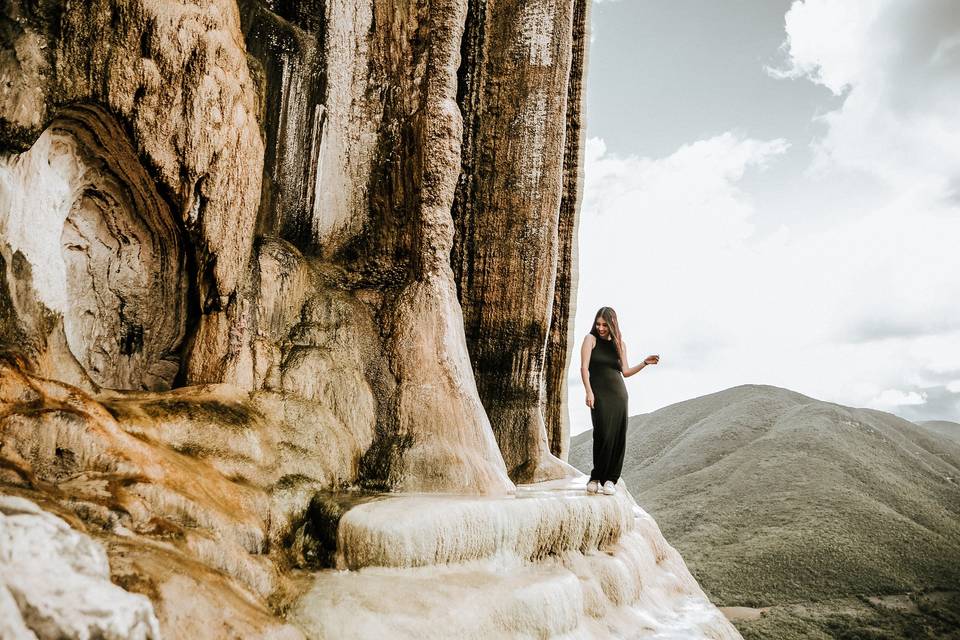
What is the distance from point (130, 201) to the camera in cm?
491

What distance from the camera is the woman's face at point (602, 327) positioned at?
5871mm

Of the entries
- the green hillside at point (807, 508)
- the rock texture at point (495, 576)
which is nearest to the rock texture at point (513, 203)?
the rock texture at point (495, 576)

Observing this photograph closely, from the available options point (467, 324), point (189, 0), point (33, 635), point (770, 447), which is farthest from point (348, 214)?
point (770, 447)

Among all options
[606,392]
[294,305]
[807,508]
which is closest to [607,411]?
[606,392]

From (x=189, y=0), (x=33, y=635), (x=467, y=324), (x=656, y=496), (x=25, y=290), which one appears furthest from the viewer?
(x=656, y=496)

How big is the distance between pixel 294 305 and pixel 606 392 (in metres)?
2.76

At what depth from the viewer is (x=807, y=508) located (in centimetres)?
2561

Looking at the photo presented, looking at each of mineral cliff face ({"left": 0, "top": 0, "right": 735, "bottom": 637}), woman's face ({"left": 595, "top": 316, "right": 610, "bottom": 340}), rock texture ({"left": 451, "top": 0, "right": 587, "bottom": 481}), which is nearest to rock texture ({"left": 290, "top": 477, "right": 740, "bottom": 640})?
mineral cliff face ({"left": 0, "top": 0, "right": 735, "bottom": 637})

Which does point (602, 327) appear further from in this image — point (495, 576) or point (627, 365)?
point (495, 576)

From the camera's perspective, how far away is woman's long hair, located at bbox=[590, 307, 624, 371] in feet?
19.2

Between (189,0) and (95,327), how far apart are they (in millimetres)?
2446

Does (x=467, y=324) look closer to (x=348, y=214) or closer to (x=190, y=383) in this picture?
(x=348, y=214)

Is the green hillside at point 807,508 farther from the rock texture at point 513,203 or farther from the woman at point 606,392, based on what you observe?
the woman at point 606,392

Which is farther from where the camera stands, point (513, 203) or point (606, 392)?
point (513, 203)
